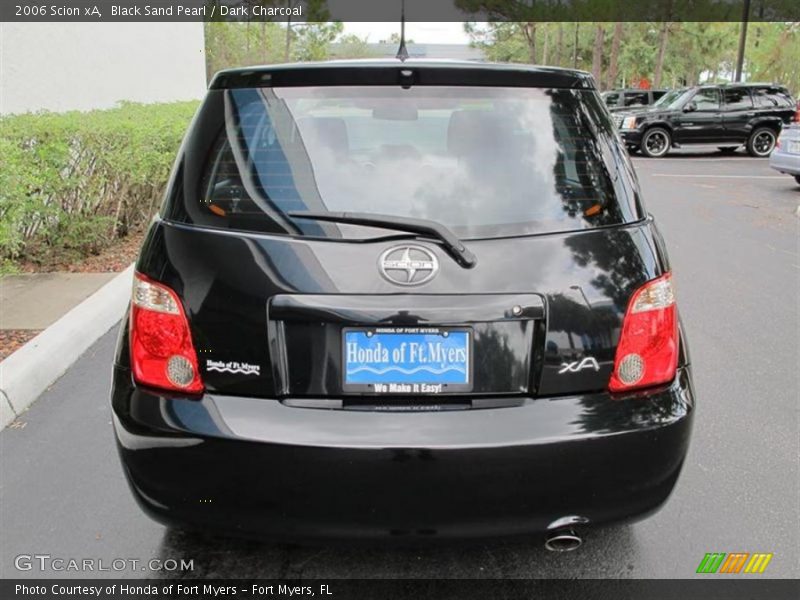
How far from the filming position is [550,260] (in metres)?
2.29

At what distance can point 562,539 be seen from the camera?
2322 mm

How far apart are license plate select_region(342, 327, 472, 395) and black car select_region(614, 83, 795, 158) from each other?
19468mm

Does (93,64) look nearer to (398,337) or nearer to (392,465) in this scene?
(398,337)

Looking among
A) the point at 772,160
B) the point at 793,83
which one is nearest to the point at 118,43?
the point at 772,160

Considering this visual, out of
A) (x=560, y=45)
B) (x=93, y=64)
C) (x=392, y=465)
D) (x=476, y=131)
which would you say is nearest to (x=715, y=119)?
(x=93, y=64)

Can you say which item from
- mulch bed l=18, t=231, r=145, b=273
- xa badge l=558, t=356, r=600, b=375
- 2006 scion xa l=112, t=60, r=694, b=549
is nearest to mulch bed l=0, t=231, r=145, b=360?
mulch bed l=18, t=231, r=145, b=273

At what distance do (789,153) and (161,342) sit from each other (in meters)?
13.4

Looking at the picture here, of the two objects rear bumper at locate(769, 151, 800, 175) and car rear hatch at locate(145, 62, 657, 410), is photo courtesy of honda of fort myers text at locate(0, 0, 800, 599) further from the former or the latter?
rear bumper at locate(769, 151, 800, 175)

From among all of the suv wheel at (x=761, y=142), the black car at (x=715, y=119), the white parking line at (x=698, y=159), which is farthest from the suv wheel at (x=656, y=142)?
the suv wheel at (x=761, y=142)

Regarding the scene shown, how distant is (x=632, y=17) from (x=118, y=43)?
3397 centimetres

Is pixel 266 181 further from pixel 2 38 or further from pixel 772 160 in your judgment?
pixel 772 160

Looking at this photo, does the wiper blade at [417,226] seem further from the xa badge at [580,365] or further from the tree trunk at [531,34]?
the tree trunk at [531,34]

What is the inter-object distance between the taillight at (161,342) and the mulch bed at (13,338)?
106 inches

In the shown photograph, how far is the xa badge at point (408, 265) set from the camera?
7.28 ft
